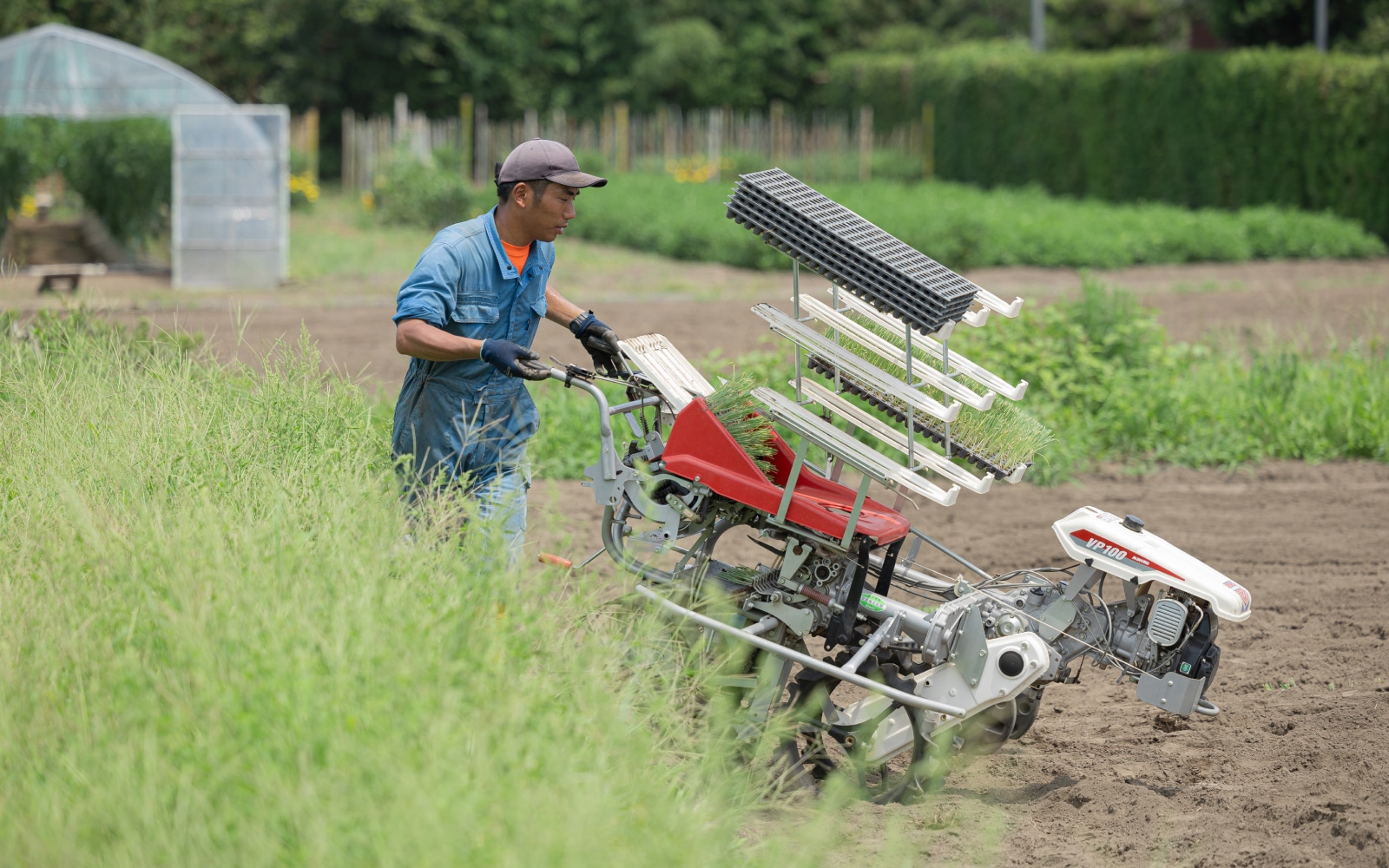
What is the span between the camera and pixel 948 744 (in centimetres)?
409

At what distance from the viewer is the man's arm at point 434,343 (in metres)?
4.05

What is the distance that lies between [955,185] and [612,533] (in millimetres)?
23344

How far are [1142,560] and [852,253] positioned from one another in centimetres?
128

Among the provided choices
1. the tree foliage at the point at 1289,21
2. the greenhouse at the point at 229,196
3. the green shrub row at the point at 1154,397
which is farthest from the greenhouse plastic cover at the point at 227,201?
the tree foliage at the point at 1289,21

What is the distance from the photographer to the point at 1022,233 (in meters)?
17.7

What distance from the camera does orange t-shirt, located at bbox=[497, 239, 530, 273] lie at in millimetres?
4409

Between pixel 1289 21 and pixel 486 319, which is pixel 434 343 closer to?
pixel 486 319

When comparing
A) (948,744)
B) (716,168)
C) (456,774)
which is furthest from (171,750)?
(716,168)

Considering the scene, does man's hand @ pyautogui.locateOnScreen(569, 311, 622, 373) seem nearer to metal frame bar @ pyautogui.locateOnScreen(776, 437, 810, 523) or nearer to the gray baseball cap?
the gray baseball cap

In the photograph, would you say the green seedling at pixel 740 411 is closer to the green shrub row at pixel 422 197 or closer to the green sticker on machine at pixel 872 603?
the green sticker on machine at pixel 872 603

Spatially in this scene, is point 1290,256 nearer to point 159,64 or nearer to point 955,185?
point 955,185

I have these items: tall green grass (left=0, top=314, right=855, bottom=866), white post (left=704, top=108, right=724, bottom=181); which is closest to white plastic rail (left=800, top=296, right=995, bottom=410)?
tall green grass (left=0, top=314, right=855, bottom=866)

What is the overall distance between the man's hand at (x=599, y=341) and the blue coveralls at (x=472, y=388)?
231mm

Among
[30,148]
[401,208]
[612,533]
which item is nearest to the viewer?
[612,533]
